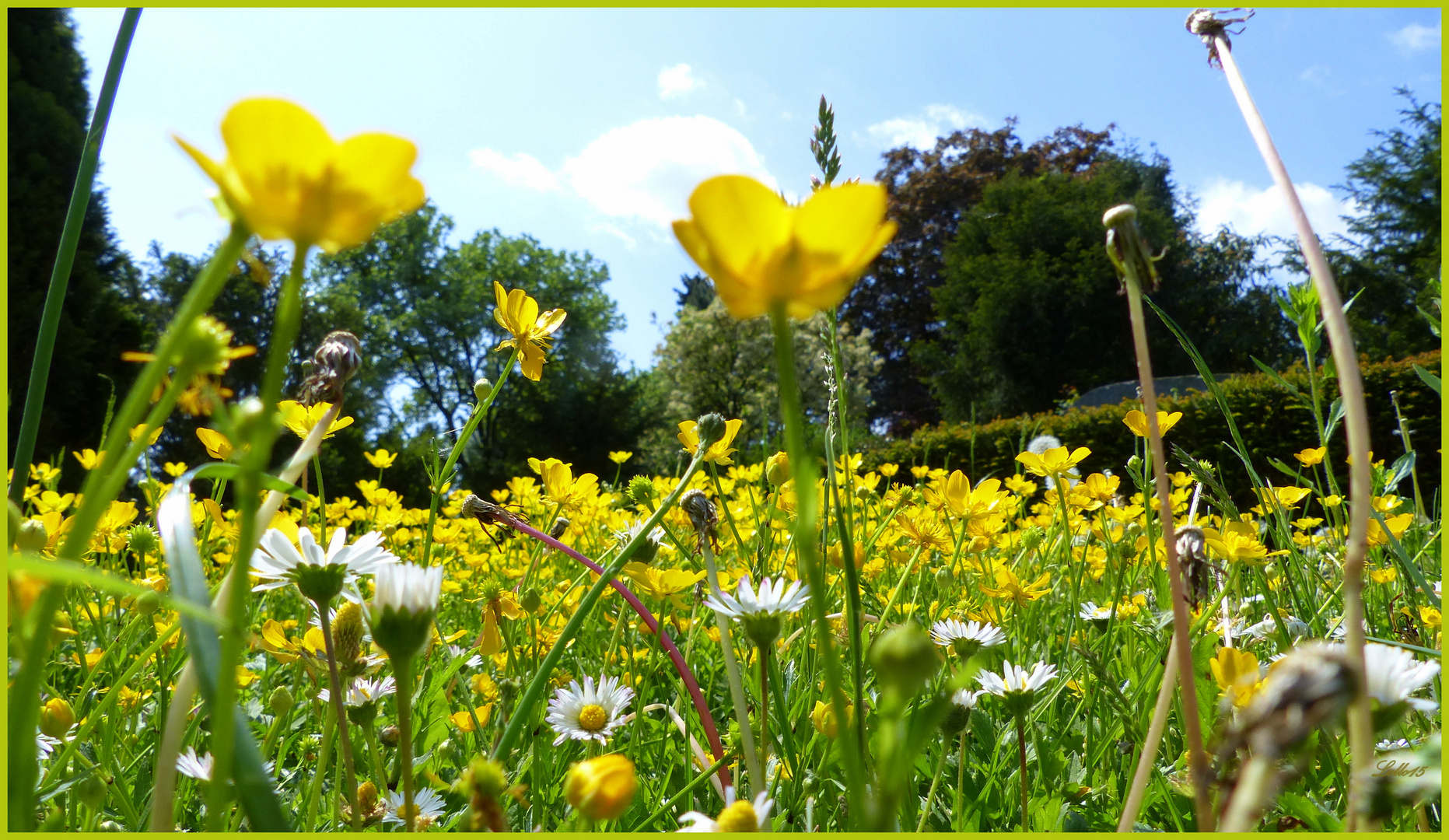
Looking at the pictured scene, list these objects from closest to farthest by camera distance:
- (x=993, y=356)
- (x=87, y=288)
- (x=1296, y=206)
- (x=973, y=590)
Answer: (x=1296, y=206)
(x=973, y=590)
(x=87, y=288)
(x=993, y=356)

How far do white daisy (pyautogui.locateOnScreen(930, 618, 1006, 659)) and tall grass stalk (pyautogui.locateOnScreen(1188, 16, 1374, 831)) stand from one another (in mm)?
411

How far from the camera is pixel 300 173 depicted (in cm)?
16

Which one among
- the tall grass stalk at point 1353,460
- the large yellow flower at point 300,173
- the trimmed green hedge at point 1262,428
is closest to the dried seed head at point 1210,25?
the tall grass stalk at point 1353,460

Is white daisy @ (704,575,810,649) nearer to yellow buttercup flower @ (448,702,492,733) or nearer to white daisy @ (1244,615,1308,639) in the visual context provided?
yellow buttercup flower @ (448,702,492,733)

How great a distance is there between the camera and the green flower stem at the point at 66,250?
0.31 m

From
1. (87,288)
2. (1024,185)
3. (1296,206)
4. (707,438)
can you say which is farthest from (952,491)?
(1024,185)

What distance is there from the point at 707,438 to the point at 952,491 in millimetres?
213

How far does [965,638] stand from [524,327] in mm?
430

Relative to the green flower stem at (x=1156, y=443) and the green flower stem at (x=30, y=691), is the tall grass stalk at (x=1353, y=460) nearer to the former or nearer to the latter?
the green flower stem at (x=1156, y=443)

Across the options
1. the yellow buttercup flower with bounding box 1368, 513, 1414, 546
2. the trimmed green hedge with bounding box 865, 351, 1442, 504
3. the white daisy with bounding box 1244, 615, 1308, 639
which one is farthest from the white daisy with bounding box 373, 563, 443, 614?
the trimmed green hedge with bounding box 865, 351, 1442, 504

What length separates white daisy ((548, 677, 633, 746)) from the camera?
1.95ft

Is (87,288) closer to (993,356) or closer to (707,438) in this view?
(707,438)

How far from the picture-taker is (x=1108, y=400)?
7.40m

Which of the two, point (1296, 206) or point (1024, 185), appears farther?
point (1024, 185)
